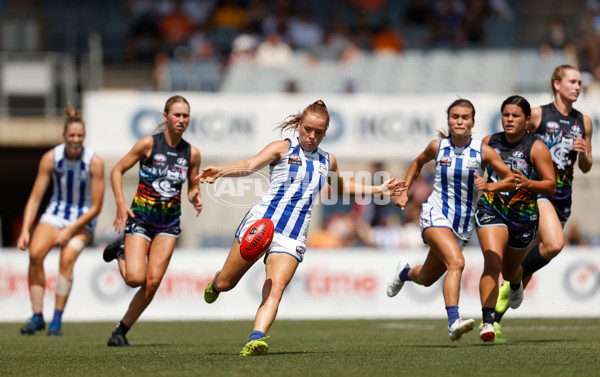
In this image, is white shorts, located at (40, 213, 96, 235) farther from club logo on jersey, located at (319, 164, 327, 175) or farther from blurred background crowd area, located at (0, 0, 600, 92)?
blurred background crowd area, located at (0, 0, 600, 92)

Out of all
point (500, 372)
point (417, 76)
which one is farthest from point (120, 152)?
A: point (500, 372)

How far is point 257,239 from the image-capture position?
22.6 ft

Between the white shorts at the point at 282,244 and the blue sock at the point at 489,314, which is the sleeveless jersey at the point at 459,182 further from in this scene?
the white shorts at the point at 282,244

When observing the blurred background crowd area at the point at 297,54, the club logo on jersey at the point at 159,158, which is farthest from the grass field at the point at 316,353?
the blurred background crowd area at the point at 297,54

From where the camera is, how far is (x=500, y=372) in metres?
5.75

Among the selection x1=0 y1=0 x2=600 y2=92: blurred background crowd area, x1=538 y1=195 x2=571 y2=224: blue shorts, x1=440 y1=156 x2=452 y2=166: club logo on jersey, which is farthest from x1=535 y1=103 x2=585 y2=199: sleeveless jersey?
x1=0 y1=0 x2=600 y2=92: blurred background crowd area

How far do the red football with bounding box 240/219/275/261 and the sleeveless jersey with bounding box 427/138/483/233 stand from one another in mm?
1954

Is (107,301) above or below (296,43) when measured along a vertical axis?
below

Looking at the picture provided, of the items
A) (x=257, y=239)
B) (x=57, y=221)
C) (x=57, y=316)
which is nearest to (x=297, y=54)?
(x=57, y=221)

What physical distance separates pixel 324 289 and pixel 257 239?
26.7 ft

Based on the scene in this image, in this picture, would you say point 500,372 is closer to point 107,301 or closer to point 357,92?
point 107,301

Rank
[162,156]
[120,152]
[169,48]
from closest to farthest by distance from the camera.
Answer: [162,156] → [120,152] → [169,48]

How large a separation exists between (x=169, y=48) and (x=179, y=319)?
745 centimetres

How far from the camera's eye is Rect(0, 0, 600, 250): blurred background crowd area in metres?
17.6
